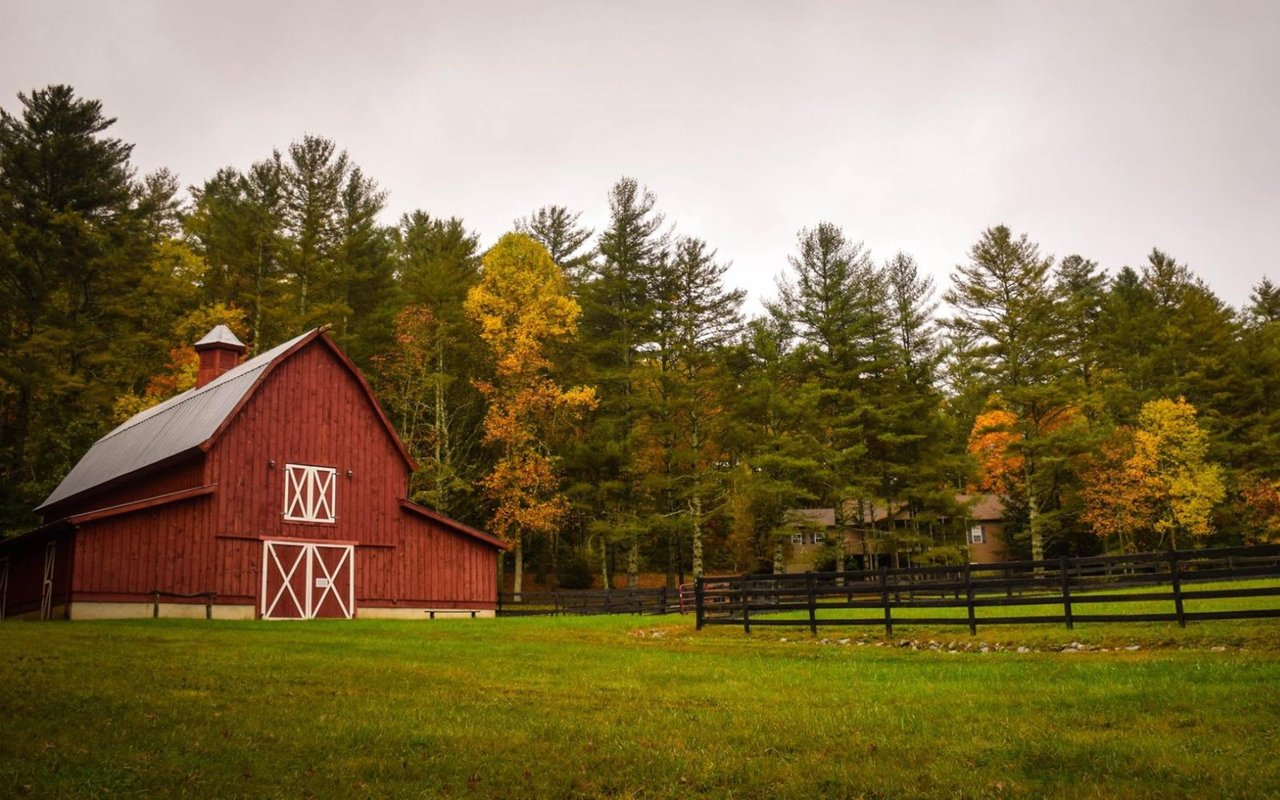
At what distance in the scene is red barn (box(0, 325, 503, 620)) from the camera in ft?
78.6

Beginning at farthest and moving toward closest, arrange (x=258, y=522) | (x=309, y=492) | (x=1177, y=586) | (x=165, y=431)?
1. (x=165, y=431)
2. (x=309, y=492)
3. (x=258, y=522)
4. (x=1177, y=586)

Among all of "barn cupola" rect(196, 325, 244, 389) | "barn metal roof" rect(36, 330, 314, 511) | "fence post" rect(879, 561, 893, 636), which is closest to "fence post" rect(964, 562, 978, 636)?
"fence post" rect(879, 561, 893, 636)

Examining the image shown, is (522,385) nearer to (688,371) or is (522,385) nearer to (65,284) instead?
(688,371)

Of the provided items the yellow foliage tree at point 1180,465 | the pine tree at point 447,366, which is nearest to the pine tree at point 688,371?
the pine tree at point 447,366

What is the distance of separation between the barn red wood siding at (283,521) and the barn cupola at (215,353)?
6.79 metres

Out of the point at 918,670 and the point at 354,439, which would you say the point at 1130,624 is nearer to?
the point at 918,670

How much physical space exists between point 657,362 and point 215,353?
69.7 ft

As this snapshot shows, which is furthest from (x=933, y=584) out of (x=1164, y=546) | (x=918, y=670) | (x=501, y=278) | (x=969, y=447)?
(x=1164, y=546)

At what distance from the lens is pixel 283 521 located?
2728cm

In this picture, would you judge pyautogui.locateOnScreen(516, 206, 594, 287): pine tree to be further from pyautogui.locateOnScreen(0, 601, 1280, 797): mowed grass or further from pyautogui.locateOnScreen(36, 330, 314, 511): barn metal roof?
pyautogui.locateOnScreen(0, 601, 1280, 797): mowed grass

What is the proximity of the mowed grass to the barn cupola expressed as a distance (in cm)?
Answer: 2123

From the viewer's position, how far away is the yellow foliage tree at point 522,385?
38156 millimetres

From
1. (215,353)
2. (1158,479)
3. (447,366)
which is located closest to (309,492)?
(215,353)

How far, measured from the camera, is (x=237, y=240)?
42656 millimetres
